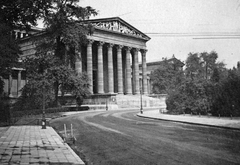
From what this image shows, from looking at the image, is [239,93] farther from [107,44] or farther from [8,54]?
[107,44]

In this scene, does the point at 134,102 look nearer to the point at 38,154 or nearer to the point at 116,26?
the point at 116,26

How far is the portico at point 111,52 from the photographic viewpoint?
58594mm

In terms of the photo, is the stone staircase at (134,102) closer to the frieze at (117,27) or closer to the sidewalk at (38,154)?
the frieze at (117,27)

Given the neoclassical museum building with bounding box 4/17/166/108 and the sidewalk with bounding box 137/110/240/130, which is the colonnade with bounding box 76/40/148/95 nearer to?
the neoclassical museum building with bounding box 4/17/166/108

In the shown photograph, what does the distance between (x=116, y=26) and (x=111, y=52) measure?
7928 mm

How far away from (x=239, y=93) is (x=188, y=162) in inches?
791

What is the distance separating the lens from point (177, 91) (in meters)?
32.8

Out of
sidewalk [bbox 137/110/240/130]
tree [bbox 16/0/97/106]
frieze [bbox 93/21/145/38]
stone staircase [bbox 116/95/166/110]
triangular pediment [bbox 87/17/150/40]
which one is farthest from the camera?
frieze [bbox 93/21/145/38]

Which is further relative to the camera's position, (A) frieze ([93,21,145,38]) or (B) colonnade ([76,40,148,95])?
(A) frieze ([93,21,145,38])

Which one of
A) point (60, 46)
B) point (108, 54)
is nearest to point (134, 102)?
point (108, 54)

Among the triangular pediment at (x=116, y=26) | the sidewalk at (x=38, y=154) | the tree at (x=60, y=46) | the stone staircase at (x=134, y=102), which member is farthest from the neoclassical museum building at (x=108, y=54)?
the sidewalk at (x=38, y=154)

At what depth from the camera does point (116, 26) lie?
210 ft

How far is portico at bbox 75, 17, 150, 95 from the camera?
58594 mm

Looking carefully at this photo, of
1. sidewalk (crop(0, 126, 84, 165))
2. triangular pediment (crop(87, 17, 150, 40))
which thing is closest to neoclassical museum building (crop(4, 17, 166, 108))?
triangular pediment (crop(87, 17, 150, 40))
